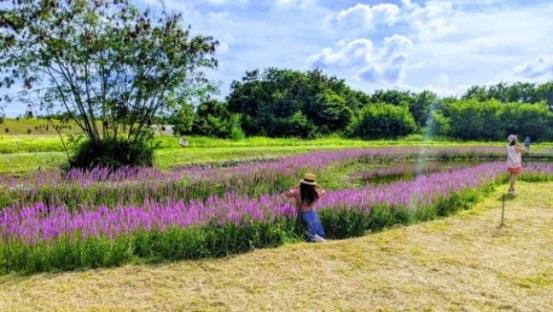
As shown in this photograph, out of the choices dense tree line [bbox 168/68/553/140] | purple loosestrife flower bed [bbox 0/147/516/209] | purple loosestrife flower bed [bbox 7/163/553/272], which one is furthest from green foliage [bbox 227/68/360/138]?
purple loosestrife flower bed [bbox 7/163/553/272]

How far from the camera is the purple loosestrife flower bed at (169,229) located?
5.05m

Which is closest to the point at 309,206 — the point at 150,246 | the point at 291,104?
the point at 150,246

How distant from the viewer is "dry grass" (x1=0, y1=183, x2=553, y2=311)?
13.4 ft

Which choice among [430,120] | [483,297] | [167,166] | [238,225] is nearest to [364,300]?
[483,297]

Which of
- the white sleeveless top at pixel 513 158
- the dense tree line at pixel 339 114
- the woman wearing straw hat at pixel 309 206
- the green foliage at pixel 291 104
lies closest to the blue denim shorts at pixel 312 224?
the woman wearing straw hat at pixel 309 206

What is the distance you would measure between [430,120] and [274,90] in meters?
17.2

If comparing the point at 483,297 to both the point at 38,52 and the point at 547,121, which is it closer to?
the point at 38,52

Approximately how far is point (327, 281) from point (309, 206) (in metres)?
2.11

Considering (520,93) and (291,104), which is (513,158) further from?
(520,93)

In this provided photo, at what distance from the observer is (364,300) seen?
4.18m

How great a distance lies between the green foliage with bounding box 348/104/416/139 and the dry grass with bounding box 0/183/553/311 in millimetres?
42435

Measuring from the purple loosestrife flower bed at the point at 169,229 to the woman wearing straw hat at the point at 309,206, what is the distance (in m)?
Answer: 0.14

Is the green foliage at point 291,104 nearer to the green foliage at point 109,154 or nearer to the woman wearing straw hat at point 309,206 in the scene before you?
the green foliage at point 109,154

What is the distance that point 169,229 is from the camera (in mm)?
5641
